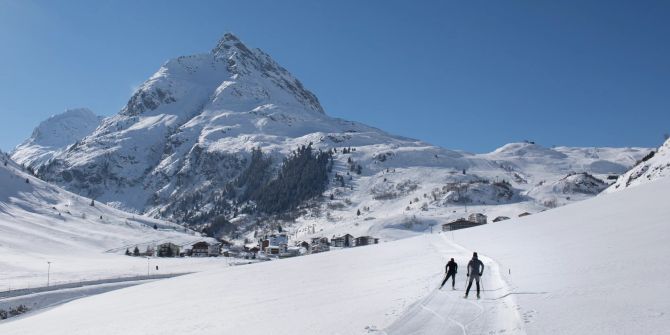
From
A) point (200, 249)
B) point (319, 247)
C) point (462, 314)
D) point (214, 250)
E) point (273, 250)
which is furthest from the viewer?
point (214, 250)

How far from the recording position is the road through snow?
1631 centimetres

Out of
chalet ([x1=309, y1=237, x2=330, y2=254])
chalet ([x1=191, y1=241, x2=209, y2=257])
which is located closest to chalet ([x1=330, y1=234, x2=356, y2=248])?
chalet ([x1=309, y1=237, x2=330, y2=254])

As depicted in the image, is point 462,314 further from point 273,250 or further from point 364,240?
point 364,240

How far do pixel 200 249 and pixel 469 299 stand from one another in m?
154

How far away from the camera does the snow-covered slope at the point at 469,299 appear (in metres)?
16.0

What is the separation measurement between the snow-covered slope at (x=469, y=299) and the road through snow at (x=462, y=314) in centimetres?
4

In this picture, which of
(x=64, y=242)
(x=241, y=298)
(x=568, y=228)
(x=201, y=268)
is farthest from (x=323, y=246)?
(x=241, y=298)

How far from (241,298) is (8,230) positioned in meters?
142

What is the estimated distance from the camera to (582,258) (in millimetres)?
27406

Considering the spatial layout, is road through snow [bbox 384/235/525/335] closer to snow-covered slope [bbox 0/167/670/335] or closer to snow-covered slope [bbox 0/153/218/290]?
snow-covered slope [bbox 0/167/670/335]

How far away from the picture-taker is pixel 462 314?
61.6 feet

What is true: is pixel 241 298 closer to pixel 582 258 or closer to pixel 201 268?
pixel 582 258

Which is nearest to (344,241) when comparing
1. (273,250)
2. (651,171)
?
(273,250)

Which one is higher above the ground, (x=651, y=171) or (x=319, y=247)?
(x=651, y=171)
